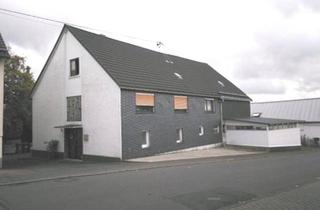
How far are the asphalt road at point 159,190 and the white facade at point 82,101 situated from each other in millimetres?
6986

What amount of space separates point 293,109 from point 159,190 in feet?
140

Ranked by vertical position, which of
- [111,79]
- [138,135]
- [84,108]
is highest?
[111,79]

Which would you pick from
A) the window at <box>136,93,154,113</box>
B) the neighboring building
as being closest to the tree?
the window at <box>136,93,154,113</box>

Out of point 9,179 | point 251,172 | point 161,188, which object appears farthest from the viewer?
point 251,172

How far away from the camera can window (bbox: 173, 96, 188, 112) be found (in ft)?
77.9

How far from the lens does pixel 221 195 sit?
8820 mm

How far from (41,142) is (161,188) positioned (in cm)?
1682

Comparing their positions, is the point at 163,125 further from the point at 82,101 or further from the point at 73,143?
the point at 73,143

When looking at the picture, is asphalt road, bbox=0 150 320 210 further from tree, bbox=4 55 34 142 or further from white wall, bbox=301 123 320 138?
white wall, bbox=301 123 320 138

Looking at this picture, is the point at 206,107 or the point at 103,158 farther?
the point at 206,107

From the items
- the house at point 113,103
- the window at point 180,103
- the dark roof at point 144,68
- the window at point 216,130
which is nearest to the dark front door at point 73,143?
the house at point 113,103

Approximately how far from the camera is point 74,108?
71.4 ft

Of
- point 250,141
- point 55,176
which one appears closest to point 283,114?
point 250,141

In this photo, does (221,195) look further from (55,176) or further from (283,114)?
(283,114)
